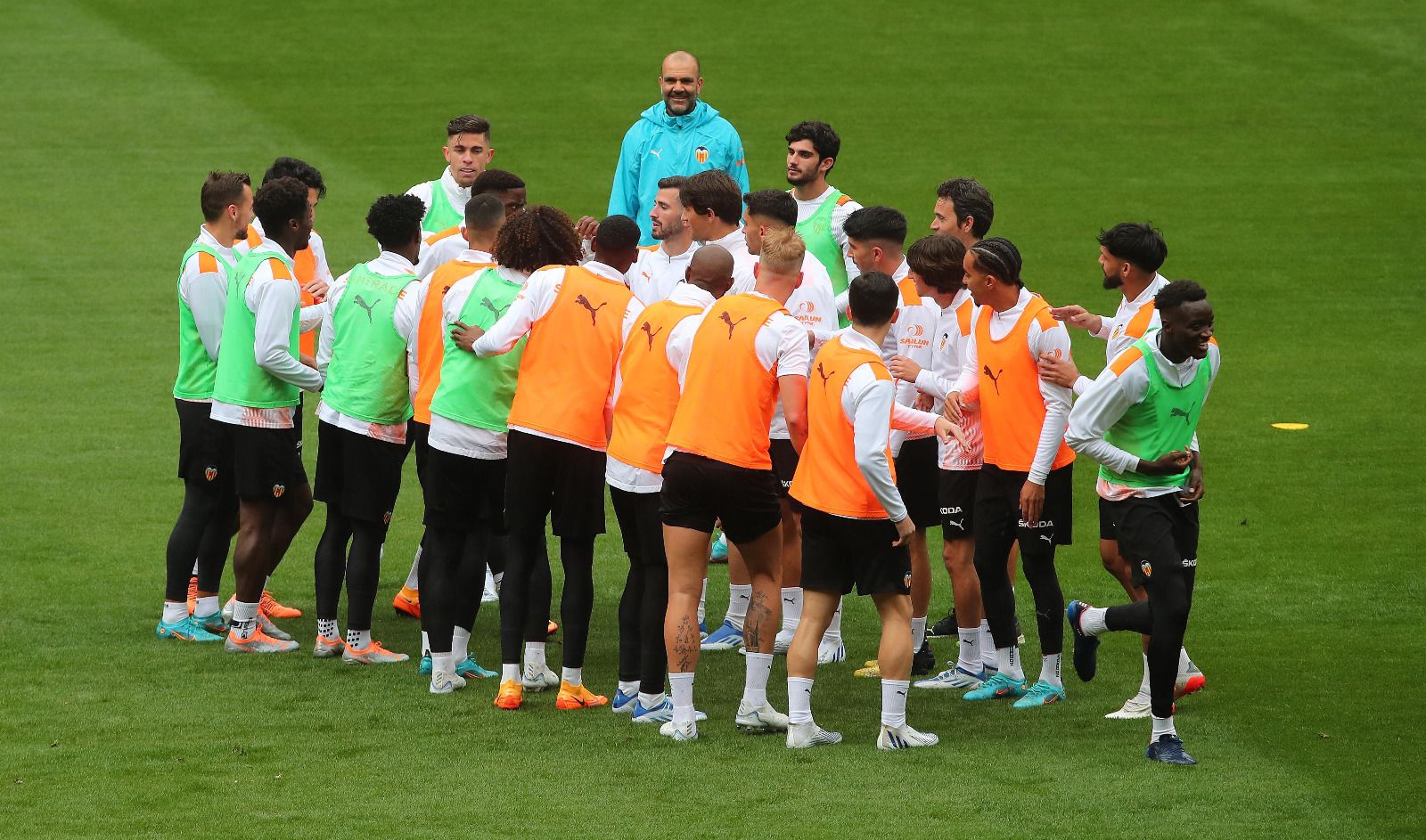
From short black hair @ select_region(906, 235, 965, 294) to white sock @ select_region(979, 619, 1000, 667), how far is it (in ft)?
5.18

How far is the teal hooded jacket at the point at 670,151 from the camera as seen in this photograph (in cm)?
973

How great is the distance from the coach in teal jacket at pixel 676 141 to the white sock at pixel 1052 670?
11.5 ft

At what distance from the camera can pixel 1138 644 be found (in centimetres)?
860

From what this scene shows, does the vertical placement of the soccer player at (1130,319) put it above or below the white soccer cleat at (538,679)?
above

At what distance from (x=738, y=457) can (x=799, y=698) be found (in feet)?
3.29

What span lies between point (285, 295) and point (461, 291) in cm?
111

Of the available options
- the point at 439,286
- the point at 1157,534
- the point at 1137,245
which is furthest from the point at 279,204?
the point at 1157,534

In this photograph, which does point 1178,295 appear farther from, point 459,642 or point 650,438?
point 459,642

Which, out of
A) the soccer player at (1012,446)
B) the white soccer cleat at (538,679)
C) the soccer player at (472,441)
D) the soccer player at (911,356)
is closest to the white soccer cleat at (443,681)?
the soccer player at (472,441)

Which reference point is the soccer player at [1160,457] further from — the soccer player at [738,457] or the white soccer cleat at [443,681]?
the white soccer cleat at [443,681]

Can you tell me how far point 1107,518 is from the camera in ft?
23.4

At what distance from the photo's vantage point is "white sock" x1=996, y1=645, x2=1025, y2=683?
7.74 metres

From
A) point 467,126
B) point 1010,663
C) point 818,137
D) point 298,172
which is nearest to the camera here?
point 1010,663

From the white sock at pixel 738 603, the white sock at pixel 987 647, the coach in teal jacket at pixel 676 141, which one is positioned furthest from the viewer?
the coach in teal jacket at pixel 676 141
